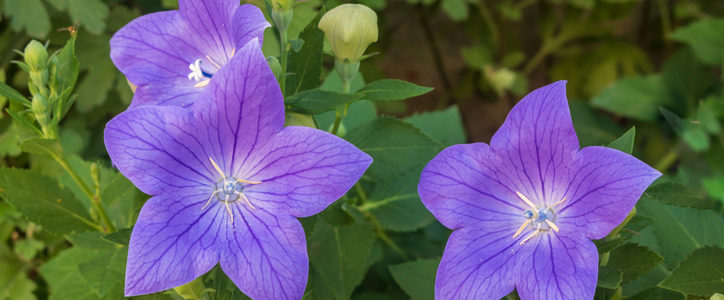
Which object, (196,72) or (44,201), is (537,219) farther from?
(44,201)

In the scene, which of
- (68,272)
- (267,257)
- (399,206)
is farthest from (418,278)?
(68,272)

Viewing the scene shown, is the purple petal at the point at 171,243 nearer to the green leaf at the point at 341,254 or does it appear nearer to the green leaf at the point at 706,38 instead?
the green leaf at the point at 341,254

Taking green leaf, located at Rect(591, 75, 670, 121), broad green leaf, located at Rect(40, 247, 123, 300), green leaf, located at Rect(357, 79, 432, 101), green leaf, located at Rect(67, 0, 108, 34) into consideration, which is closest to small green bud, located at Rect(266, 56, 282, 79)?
green leaf, located at Rect(357, 79, 432, 101)

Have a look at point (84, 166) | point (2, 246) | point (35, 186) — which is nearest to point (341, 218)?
point (35, 186)

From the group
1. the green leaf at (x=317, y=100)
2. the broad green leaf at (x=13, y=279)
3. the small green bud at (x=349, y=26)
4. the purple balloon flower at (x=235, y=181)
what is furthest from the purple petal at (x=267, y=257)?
the broad green leaf at (x=13, y=279)

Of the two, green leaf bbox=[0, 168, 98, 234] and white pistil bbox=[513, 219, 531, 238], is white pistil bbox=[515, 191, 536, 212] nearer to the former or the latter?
white pistil bbox=[513, 219, 531, 238]

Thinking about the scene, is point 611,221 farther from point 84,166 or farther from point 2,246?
point 2,246
